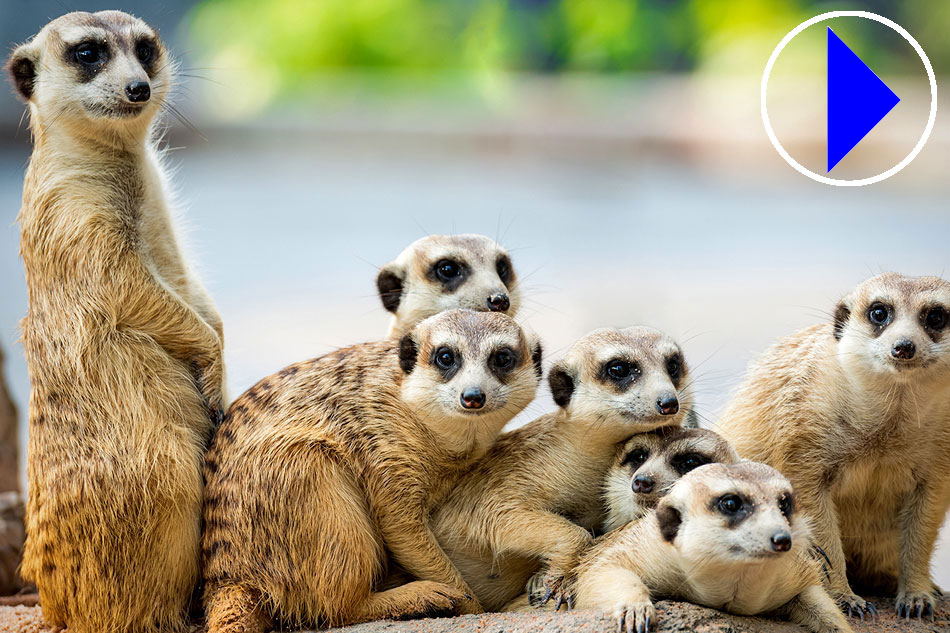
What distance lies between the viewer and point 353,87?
39.6 feet

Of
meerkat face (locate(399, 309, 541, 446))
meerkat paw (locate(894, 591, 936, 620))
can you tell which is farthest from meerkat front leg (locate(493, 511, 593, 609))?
meerkat paw (locate(894, 591, 936, 620))

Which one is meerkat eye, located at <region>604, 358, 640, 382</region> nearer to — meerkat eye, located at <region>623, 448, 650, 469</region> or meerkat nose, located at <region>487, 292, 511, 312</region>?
meerkat eye, located at <region>623, 448, 650, 469</region>

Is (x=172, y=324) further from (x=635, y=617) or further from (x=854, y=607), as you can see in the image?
(x=854, y=607)

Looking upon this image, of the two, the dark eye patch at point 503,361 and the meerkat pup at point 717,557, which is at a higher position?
the dark eye patch at point 503,361

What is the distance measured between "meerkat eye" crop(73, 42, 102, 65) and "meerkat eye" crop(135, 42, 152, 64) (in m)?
0.12

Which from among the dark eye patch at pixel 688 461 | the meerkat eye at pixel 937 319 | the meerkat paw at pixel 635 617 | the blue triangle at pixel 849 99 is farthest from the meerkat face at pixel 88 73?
the blue triangle at pixel 849 99

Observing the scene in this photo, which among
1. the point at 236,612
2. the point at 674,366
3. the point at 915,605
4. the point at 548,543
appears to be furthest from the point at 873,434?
the point at 236,612

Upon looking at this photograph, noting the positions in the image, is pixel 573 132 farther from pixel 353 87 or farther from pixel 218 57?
pixel 218 57

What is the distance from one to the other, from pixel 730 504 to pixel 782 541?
0.15 meters

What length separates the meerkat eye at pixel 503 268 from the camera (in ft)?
11.3

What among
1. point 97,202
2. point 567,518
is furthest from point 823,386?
point 97,202

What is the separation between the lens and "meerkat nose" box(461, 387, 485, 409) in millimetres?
2676

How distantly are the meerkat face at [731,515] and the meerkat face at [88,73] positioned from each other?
1.73 meters

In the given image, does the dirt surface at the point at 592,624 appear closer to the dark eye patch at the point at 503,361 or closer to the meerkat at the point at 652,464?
the meerkat at the point at 652,464
